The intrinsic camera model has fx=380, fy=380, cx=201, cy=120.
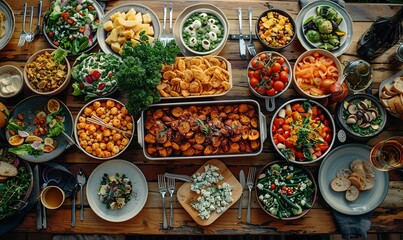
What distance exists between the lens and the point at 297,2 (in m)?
2.79

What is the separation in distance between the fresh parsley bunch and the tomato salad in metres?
0.81

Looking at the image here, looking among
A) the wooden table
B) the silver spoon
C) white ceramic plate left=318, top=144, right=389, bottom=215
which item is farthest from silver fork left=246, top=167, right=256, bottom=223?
the silver spoon

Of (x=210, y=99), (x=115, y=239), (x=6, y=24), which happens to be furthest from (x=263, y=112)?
(x=6, y=24)

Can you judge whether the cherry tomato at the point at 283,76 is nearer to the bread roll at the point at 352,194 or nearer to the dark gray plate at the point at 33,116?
the bread roll at the point at 352,194

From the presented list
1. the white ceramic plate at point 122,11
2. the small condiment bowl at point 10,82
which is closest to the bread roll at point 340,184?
the white ceramic plate at point 122,11

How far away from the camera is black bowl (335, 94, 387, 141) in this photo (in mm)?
2482

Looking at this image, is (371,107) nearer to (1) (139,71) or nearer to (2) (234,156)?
(2) (234,156)

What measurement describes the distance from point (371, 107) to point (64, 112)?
205cm

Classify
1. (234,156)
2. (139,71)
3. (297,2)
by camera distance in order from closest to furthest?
1. (139,71)
2. (234,156)
3. (297,2)

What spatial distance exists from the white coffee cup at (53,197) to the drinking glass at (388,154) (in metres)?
1.99

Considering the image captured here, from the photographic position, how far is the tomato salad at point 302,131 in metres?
2.42

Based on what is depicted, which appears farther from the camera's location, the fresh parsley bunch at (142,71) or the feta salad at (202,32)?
the feta salad at (202,32)

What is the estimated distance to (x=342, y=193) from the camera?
99.1 inches

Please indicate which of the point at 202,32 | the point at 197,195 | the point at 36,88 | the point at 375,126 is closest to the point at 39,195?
the point at 36,88
